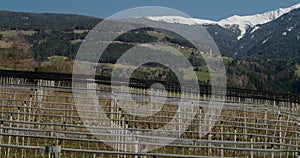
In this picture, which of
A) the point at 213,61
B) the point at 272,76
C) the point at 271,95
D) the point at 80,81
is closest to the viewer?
the point at 80,81

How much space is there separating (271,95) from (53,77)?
1911 centimetres

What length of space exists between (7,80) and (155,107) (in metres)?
19.3

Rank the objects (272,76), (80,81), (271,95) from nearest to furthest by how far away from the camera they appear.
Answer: (80,81) < (271,95) < (272,76)

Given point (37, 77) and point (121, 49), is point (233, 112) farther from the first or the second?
point (121, 49)

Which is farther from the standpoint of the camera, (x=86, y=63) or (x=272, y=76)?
(x=272, y=76)

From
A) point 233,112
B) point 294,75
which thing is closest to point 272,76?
point 294,75

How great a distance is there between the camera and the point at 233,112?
31828 millimetres

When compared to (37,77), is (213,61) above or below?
above

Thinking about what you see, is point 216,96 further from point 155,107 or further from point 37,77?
point 37,77

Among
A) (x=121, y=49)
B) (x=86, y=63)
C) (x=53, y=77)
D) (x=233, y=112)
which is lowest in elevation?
(x=233, y=112)

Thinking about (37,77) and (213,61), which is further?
(213,61)

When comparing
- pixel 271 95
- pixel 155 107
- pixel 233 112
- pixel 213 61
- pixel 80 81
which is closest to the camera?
pixel 155 107

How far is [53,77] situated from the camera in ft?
140

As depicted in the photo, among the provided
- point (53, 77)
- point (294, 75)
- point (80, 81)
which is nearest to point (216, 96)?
point (80, 81)
